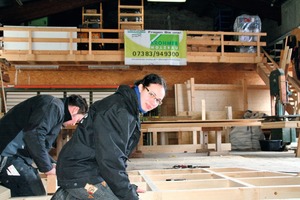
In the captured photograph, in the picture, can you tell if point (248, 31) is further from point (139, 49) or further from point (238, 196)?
point (238, 196)

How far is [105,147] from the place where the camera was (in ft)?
6.48

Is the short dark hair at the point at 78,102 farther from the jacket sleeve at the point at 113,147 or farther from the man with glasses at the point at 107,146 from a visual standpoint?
the jacket sleeve at the point at 113,147

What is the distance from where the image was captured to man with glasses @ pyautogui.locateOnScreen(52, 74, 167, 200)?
1985mm

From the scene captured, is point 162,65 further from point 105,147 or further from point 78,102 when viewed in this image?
point 105,147

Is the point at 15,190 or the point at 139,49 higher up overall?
the point at 139,49

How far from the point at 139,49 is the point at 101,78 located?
2098mm

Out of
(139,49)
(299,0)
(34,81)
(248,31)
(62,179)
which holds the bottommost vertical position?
(62,179)

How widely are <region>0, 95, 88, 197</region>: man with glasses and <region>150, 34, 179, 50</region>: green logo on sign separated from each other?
932 cm

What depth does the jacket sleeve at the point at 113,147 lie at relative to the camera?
6.47 feet

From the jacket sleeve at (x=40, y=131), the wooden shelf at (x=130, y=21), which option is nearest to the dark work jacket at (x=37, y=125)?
the jacket sleeve at (x=40, y=131)

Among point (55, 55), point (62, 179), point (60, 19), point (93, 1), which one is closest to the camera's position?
point (62, 179)

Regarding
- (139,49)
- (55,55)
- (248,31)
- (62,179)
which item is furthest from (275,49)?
(62,179)

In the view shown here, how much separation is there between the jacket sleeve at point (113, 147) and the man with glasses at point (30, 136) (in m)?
1.12

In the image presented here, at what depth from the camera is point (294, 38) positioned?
26.5 feet
